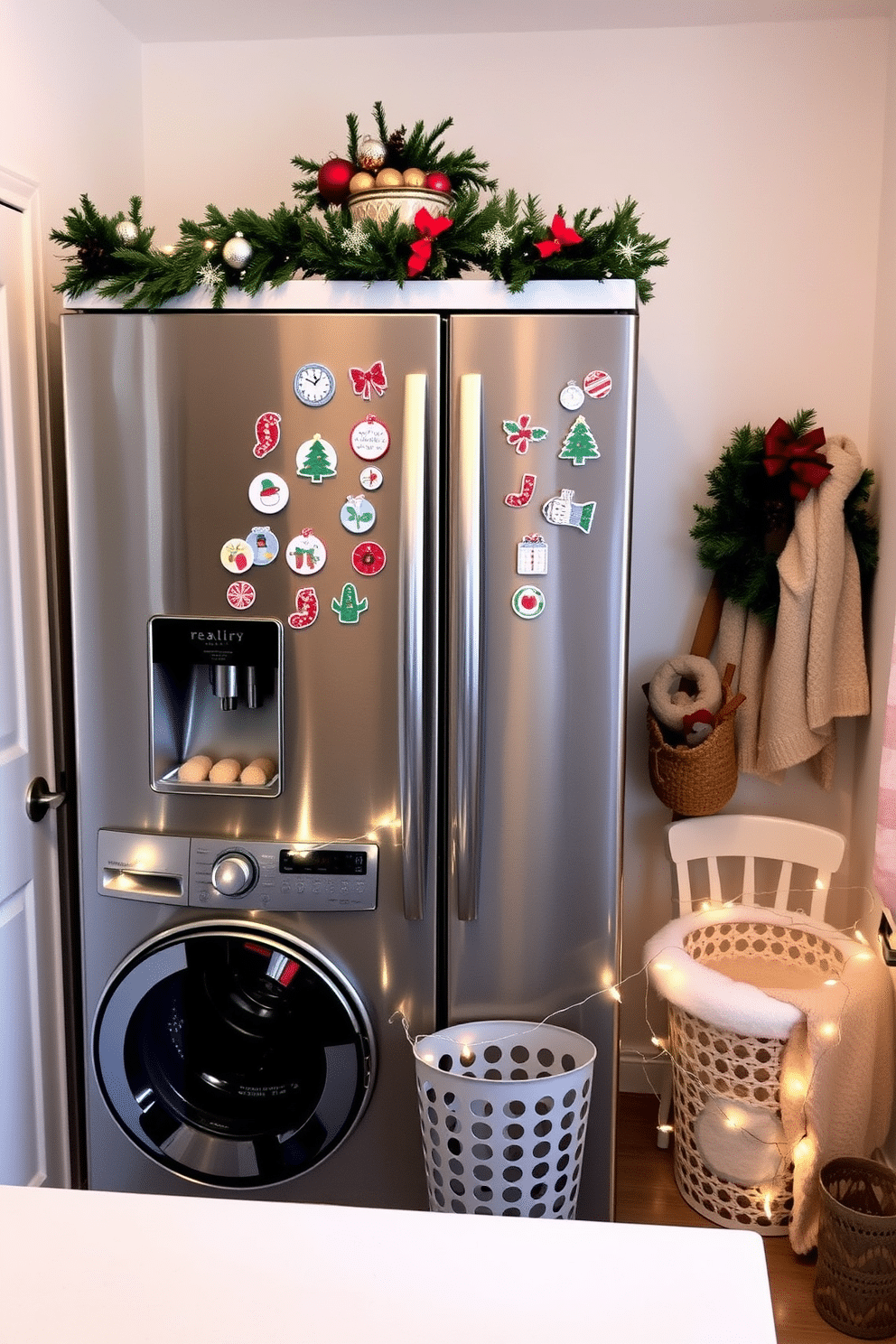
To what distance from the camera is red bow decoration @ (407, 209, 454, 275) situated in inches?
67.5

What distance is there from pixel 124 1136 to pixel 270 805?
68cm

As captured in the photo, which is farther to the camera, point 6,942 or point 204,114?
point 204,114

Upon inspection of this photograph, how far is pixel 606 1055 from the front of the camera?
1.89 metres

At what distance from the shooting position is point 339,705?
71.5 inches

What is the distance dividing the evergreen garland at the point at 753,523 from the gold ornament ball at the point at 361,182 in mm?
987

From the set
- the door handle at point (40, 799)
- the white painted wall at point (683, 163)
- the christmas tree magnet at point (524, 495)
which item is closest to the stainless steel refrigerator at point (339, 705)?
the christmas tree magnet at point (524, 495)

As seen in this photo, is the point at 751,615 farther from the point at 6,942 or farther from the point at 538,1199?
the point at 6,942

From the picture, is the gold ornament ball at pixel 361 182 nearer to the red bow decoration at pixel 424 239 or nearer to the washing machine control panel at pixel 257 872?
the red bow decoration at pixel 424 239

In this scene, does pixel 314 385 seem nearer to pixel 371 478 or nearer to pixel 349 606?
pixel 371 478

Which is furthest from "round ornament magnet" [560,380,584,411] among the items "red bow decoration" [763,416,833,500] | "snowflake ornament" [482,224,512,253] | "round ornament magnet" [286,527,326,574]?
"red bow decoration" [763,416,833,500]

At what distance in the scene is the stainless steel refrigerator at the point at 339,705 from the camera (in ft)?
5.74

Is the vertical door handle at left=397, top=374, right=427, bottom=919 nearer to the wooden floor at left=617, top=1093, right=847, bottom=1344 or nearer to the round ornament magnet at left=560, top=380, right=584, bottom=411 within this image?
the round ornament magnet at left=560, top=380, right=584, bottom=411

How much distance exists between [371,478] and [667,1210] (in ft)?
5.41

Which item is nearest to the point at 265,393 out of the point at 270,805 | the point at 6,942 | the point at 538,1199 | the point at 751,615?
the point at 270,805
